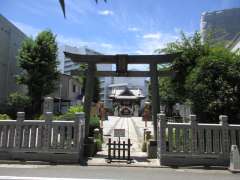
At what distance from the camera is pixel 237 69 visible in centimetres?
1325

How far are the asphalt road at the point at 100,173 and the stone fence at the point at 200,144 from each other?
58 centimetres

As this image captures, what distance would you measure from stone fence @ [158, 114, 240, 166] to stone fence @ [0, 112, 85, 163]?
3069 millimetres

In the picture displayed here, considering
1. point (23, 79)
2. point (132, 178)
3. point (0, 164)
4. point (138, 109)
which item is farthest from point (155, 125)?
point (138, 109)

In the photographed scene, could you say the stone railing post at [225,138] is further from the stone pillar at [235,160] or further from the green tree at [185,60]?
the green tree at [185,60]

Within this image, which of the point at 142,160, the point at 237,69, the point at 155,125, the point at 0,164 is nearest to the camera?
the point at 0,164

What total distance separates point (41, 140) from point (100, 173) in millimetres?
2731

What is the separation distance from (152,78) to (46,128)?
15.8 feet

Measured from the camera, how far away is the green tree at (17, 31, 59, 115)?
25422mm

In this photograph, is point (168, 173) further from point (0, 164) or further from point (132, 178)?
point (0, 164)

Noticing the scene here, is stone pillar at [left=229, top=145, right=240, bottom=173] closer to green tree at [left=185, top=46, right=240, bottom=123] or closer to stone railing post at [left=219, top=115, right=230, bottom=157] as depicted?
stone railing post at [left=219, top=115, right=230, bottom=157]

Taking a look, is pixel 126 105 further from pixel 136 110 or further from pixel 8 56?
pixel 8 56

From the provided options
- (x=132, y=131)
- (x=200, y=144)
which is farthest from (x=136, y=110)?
(x=200, y=144)

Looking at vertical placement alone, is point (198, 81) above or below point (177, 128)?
above

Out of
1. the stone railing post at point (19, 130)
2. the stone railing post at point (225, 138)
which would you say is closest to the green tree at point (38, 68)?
the stone railing post at point (19, 130)
